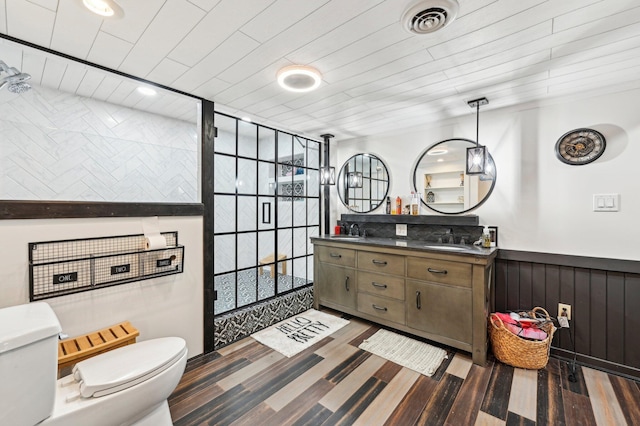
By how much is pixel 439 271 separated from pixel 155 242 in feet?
7.16

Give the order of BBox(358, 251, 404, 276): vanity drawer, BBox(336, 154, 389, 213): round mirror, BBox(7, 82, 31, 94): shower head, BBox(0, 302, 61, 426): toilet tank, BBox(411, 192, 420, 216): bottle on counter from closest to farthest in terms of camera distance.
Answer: BBox(0, 302, 61, 426): toilet tank < BBox(7, 82, 31, 94): shower head < BBox(358, 251, 404, 276): vanity drawer < BBox(411, 192, 420, 216): bottle on counter < BBox(336, 154, 389, 213): round mirror

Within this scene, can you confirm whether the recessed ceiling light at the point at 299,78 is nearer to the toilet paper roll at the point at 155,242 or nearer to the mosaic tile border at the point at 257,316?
the toilet paper roll at the point at 155,242

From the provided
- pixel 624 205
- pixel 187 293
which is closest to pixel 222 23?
pixel 187 293

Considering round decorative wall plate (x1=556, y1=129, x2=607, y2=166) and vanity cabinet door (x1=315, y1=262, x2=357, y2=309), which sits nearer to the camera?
round decorative wall plate (x1=556, y1=129, x2=607, y2=166)

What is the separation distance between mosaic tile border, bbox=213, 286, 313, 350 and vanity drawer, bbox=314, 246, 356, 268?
0.48 metres

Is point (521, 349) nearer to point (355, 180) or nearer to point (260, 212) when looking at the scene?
point (355, 180)

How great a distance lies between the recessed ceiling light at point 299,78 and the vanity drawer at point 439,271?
5.44 feet

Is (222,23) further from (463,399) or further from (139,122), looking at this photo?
(463,399)

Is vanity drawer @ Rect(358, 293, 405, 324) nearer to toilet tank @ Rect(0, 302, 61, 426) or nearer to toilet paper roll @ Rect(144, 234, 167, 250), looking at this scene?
toilet paper roll @ Rect(144, 234, 167, 250)

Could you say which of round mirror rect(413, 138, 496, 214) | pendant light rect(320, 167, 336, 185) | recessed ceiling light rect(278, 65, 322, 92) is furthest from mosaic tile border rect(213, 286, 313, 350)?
recessed ceiling light rect(278, 65, 322, 92)

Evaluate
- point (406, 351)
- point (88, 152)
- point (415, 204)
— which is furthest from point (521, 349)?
point (88, 152)

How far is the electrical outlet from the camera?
2178 mm

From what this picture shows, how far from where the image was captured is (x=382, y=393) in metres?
1.81

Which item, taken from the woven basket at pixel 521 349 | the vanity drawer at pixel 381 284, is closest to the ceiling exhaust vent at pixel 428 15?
the vanity drawer at pixel 381 284
